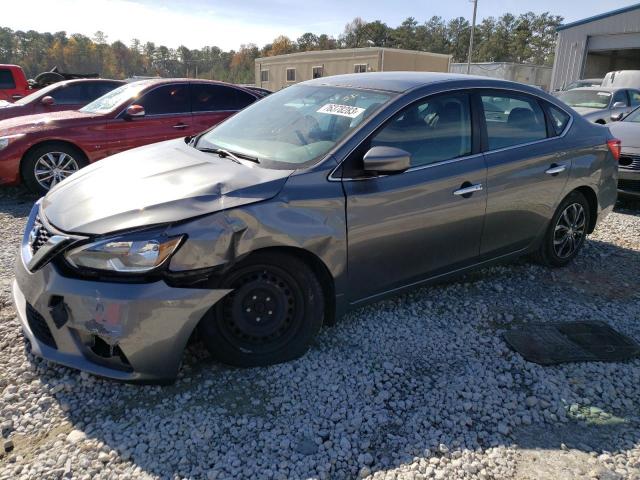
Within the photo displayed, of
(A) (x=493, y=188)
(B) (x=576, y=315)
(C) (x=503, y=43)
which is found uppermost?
(C) (x=503, y=43)

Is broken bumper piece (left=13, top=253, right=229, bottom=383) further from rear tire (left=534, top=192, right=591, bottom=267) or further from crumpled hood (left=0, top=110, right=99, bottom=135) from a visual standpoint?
crumpled hood (left=0, top=110, right=99, bottom=135)

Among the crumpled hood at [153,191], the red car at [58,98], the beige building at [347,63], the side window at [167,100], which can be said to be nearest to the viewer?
the crumpled hood at [153,191]

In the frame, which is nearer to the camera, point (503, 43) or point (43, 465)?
point (43, 465)

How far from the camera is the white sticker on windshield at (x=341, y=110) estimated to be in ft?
10.5

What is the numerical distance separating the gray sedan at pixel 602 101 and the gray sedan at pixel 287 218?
8.03 meters

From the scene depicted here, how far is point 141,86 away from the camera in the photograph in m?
7.24

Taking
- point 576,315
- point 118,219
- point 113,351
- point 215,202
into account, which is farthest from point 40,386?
point 576,315

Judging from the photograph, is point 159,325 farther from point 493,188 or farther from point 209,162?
point 493,188

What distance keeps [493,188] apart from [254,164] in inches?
69.1

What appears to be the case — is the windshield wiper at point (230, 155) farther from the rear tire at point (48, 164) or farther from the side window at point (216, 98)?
the side window at point (216, 98)

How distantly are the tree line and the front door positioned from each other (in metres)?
66.4

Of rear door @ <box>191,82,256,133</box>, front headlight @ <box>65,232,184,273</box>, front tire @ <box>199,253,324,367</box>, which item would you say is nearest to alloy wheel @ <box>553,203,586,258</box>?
front tire @ <box>199,253,324,367</box>

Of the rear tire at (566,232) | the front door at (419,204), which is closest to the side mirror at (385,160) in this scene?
the front door at (419,204)

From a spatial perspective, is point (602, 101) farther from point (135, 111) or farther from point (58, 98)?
point (58, 98)
